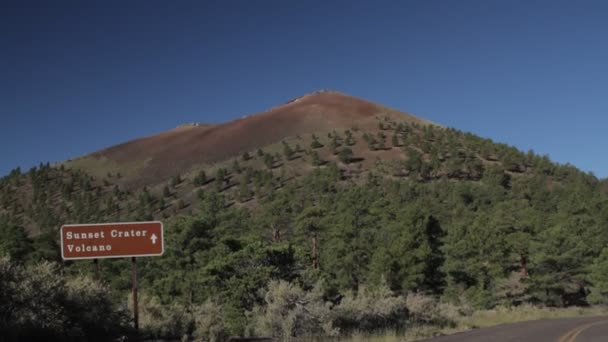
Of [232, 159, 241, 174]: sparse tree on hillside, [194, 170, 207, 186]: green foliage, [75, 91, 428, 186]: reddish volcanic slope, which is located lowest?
[194, 170, 207, 186]: green foliage

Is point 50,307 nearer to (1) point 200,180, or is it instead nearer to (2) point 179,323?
(2) point 179,323

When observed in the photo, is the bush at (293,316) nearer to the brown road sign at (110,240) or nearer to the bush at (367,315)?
the bush at (367,315)

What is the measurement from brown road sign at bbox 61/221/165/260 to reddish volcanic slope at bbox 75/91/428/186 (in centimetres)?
8811

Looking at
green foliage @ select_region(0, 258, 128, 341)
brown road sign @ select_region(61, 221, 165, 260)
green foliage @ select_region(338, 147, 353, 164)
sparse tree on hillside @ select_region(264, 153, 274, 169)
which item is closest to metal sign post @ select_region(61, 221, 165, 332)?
brown road sign @ select_region(61, 221, 165, 260)

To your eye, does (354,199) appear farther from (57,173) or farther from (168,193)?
(57,173)

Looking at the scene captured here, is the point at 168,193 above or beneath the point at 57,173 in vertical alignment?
beneath

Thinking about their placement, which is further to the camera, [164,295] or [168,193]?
[168,193]

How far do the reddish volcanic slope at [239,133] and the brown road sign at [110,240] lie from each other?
289 feet

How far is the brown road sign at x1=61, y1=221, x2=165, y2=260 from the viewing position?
1530 cm

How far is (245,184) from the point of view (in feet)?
249

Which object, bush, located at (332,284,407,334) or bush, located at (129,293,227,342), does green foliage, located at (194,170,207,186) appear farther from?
bush, located at (129,293,227,342)

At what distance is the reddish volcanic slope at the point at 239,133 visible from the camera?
4565 inches

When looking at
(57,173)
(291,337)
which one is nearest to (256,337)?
(291,337)

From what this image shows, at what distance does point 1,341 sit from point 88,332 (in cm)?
274
